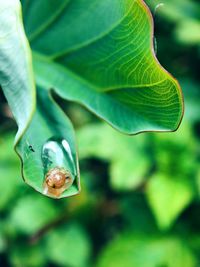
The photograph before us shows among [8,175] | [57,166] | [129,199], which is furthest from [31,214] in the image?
[57,166]

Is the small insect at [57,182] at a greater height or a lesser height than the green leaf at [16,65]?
lesser

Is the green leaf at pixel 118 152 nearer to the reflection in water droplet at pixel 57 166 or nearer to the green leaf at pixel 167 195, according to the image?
the green leaf at pixel 167 195

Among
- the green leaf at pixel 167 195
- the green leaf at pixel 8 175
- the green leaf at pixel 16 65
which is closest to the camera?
the green leaf at pixel 16 65

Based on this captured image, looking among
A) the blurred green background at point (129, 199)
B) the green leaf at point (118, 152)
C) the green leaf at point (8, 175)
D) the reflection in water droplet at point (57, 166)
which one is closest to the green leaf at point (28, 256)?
the blurred green background at point (129, 199)

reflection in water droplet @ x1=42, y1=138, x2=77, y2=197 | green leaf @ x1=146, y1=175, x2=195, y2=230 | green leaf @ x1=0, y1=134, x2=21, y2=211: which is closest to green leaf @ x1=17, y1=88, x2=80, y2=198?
reflection in water droplet @ x1=42, y1=138, x2=77, y2=197

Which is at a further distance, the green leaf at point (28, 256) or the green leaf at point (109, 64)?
the green leaf at point (28, 256)

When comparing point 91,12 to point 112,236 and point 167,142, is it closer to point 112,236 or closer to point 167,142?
point 167,142

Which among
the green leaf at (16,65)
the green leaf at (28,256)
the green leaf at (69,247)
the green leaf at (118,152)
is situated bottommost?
the green leaf at (28,256)
